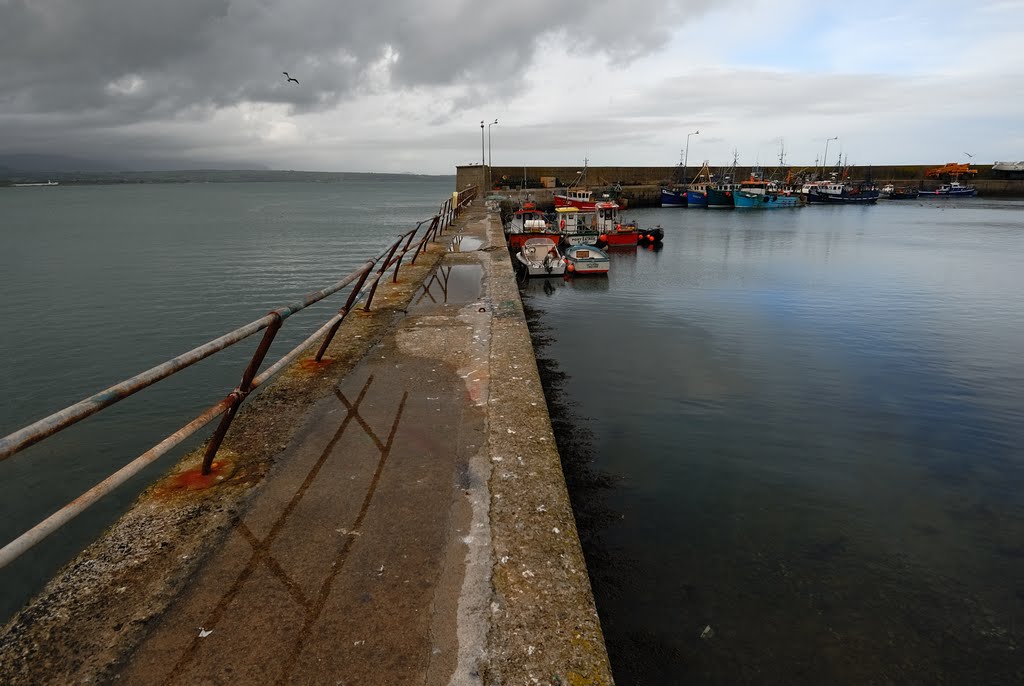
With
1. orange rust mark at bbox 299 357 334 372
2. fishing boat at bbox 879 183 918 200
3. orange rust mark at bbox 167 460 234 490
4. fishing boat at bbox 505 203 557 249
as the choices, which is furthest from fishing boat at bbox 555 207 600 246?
fishing boat at bbox 879 183 918 200

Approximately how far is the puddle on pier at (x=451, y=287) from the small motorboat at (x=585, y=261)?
1209cm

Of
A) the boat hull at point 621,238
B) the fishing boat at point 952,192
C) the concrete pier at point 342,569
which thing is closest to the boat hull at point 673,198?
the boat hull at point 621,238

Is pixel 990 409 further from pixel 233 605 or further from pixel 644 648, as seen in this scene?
pixel 233 605

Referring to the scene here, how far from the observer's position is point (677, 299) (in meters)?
20.5

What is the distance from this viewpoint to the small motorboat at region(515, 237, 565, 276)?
23.9 meters

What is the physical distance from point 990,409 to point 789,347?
4.44 metres

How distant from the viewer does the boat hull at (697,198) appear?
6706 cm

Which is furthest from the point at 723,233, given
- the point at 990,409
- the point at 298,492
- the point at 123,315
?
the point at 298,492

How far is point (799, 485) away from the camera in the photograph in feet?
25.0

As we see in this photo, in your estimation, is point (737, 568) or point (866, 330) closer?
point (737, 568)

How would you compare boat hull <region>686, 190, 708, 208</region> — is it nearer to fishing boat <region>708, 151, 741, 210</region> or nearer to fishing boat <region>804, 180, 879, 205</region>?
fishing boat <region>708, 151, 741, 210</region>

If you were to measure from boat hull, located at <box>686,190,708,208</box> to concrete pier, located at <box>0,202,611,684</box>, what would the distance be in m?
69.1

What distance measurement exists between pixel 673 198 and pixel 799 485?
66853 mm

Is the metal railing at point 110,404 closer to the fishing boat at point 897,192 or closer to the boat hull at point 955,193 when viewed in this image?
the fishing boat at point 897,192
